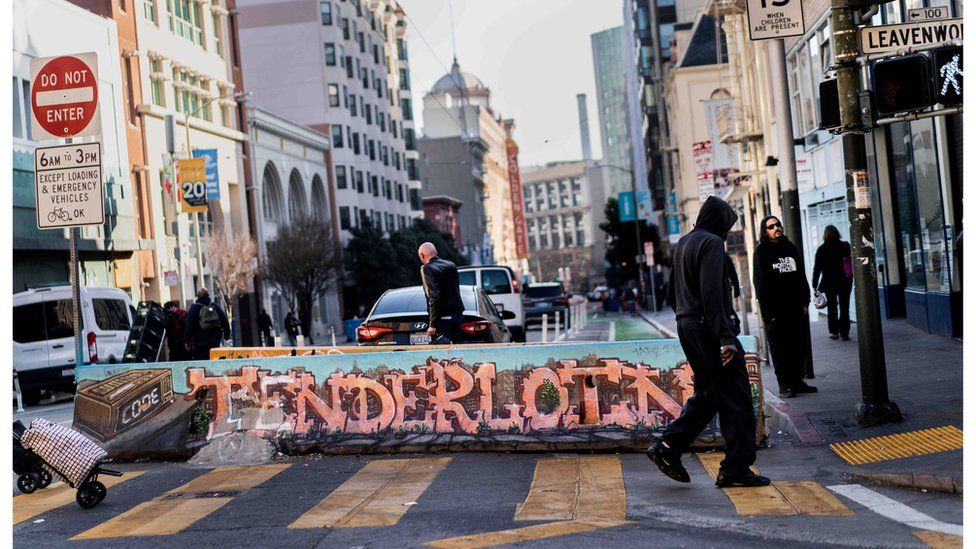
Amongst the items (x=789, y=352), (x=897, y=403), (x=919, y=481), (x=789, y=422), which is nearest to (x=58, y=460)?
(x=919, y=481)

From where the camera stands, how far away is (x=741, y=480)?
830 cm

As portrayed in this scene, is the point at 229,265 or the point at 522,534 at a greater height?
the point at 229,265

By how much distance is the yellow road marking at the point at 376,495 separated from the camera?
7.65 meters

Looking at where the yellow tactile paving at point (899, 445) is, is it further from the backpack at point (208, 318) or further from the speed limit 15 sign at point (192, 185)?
the speed limit 15 sign at point (192, 185)

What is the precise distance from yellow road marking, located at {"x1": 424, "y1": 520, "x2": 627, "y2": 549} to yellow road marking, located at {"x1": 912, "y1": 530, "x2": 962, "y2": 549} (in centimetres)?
162

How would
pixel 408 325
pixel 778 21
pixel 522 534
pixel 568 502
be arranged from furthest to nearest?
pixel 408 325 → pixel 778 21 → pixel 568 502 → pixel 522 534

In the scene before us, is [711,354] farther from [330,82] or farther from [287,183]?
[330,82]

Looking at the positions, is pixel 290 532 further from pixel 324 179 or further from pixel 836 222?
pixel 324 179

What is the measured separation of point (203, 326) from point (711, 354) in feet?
44.2

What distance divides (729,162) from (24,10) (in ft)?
76.0

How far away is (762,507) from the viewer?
296 inches

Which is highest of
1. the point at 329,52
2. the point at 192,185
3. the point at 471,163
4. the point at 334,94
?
the point at 329,52

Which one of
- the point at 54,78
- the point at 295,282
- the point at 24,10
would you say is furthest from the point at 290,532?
the point at 295,282

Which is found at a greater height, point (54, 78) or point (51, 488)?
point (54, 78)
